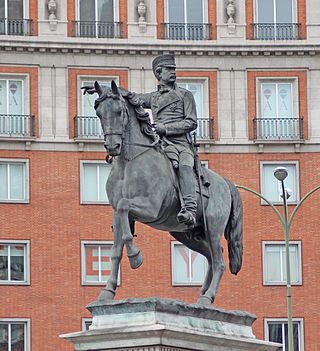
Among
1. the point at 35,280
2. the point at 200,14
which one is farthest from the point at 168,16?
the point at 35,280

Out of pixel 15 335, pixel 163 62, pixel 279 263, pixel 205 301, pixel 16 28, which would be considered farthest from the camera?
pixel 16 28

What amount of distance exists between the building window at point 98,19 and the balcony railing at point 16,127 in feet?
14.1

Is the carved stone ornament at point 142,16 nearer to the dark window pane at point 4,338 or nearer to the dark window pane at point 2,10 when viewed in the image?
the dark window pane at point 2,10

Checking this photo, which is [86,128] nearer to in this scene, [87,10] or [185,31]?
[87,10]

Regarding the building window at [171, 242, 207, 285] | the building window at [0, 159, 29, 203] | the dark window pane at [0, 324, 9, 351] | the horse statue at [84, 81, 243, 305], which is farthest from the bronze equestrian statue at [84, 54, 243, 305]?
the building window at [171, 242, 207, 285]

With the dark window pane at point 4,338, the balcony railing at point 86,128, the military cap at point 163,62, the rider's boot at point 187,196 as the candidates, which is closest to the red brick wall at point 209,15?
the balcony railing at point 86,128

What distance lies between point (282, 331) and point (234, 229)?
39.7 metres

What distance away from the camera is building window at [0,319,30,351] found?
64.0 m

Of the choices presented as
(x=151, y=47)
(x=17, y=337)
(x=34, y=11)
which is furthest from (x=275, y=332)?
(x=34, y=11)

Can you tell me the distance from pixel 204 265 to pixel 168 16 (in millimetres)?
10407

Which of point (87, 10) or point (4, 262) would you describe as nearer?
point (4, 262)

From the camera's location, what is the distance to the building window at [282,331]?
65.2 metres

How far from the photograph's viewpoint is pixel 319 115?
219ft

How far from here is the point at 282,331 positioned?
65.6 metres
